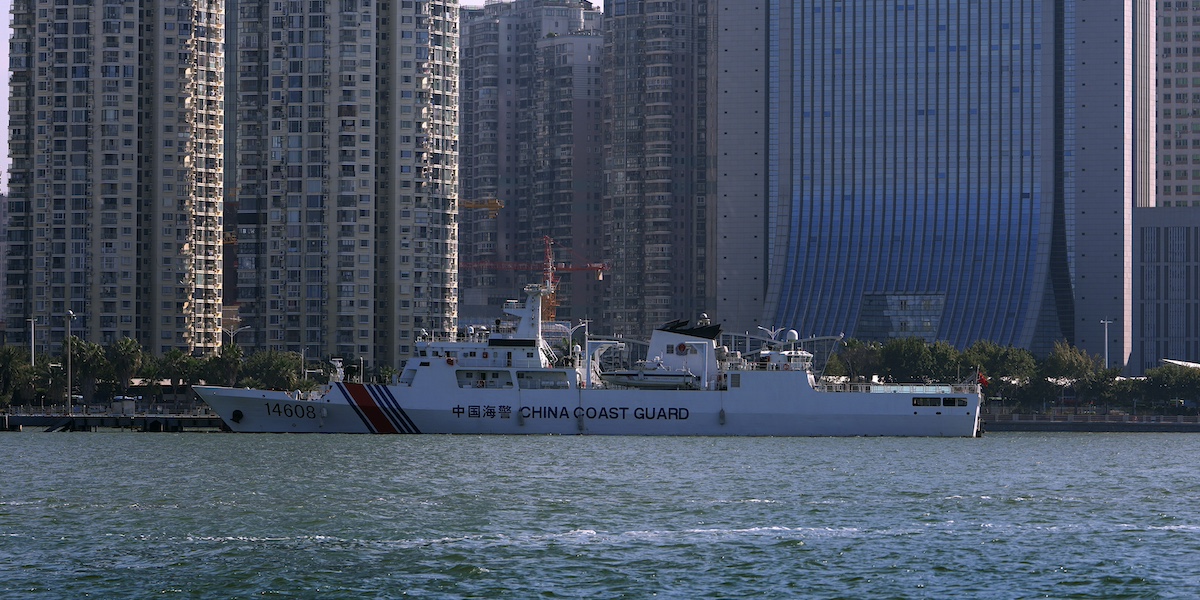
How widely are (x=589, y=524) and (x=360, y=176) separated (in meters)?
108

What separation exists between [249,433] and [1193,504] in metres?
60.7

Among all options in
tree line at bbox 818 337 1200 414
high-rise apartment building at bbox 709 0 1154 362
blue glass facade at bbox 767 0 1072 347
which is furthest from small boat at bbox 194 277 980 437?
blue glass facade at bbox 767 0 1072 347

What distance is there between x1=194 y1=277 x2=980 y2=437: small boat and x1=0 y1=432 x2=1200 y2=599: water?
14.0 meters

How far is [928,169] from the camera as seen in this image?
608ft

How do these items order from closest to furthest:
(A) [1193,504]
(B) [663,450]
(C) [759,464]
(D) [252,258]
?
(A) [1193,504], (C) [759,464], (B) [663,450], (D) [252,258]

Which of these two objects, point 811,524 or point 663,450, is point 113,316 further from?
point 811,524

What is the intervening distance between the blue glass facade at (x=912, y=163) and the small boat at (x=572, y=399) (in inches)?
2815

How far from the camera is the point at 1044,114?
18225 cm

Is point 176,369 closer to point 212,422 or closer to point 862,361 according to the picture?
point 212,422

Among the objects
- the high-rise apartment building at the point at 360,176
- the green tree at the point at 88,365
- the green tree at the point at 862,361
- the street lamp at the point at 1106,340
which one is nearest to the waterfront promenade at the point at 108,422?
the green tree at the point at 88,365

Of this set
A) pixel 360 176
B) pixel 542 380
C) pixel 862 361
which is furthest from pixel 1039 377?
pixel 360 176

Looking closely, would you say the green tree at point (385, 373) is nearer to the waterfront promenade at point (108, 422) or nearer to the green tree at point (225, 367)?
the green tree at point (225, 367)

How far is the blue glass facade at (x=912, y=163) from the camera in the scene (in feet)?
593

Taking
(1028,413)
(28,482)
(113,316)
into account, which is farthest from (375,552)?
(113,316)
